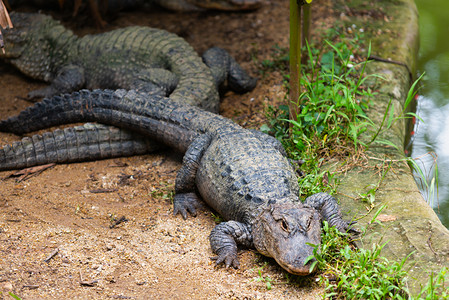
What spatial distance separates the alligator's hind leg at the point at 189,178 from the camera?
4.38 meters

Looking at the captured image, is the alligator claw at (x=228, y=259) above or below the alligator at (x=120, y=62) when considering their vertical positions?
below

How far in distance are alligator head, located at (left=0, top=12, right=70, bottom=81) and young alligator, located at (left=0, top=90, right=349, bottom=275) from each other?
176cm

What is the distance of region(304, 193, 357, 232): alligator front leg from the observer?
3699 mm

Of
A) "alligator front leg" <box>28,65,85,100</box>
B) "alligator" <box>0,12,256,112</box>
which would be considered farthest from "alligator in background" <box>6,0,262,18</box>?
"alligator front leg" <box>28,65,85,100</box>

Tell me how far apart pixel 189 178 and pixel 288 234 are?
4.77ft

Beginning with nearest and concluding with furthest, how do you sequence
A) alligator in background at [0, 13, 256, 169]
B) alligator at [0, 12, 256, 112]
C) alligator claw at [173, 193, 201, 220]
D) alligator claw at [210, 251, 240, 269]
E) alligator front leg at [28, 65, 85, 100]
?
1. alligator claw at [210, 251, 240, 269]
2. alligator claw at [173, 193, 201, 220]
3. alligator in background at [0, 13, 256, 169]
4. alligator at [0, 12, 256, 112]
5. alligator front leg at [28, 65, 85, 100]

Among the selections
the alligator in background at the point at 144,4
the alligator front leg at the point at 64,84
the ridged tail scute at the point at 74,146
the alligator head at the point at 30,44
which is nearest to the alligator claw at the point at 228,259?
the ridged tail scute at the point at 74,146

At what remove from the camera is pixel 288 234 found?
330cm

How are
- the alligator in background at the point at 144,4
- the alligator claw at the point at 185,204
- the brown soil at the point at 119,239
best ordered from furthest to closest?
the alligator in background at the point at 144,4, the alligator claw at the point at 185,204, the brown soil at the point at 119,239

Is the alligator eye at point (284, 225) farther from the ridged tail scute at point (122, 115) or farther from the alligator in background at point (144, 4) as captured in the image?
the alligator in background at point (144, 4)

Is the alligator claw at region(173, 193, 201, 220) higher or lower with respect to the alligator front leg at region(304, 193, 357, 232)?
lower

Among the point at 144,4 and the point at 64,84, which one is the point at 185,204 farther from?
the point at 144,4

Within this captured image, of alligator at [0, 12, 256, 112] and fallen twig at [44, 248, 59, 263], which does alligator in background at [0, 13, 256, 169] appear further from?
fallen twig at [44, 248, 59, 263]

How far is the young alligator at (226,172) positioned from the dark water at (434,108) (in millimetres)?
1438
